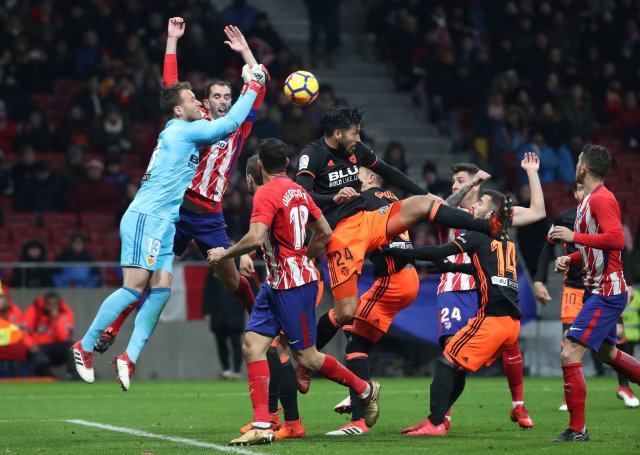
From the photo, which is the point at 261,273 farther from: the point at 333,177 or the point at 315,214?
the point at 315,214

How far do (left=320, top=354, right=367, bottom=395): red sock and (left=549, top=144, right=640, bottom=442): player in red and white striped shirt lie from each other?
1.66m

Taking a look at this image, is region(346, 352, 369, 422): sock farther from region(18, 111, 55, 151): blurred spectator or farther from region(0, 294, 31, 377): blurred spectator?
region(18, 111, 55, 151): blurred spectator

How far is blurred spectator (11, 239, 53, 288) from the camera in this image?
18.4 m

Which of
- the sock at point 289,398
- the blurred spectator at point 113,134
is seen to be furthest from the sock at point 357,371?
the blurred spectator at point 113,134

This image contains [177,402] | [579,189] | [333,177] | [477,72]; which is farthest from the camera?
[477,72]

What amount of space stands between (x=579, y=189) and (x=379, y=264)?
2.30m

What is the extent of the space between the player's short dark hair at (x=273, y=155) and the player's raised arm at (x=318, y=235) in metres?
0.53

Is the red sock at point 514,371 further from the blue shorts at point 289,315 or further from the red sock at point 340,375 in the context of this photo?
the blue shorts at point 289,315

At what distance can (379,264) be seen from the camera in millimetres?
11188

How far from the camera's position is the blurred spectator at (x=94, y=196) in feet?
67.2

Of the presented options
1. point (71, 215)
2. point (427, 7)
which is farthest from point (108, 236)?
point (427, 7)

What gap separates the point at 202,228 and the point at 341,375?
216 centimetres

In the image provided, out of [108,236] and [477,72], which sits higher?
[477,72]

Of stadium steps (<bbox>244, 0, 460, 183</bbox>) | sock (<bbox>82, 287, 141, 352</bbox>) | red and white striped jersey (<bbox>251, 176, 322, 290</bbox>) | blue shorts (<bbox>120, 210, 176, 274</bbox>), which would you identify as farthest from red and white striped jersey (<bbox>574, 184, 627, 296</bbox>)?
stadium steps (<bbox>244, 0, 460, 183</bbox>)
